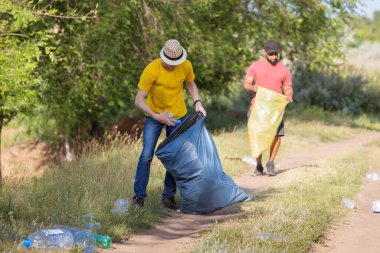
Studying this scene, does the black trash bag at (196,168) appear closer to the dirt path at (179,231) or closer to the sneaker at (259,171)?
the dirt path at (179,231)

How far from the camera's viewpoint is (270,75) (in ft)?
34.1

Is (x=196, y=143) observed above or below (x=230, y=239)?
above

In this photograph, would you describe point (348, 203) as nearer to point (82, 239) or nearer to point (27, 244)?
point (82, 239)

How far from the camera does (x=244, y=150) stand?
1342cm

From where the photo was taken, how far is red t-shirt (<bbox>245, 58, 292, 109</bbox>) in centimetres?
1038

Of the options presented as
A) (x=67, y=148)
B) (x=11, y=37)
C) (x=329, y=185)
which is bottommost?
(x=67, y=148)

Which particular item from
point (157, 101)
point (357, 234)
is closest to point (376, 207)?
point (357, 234)

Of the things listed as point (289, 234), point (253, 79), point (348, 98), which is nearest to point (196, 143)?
point (289, 234)

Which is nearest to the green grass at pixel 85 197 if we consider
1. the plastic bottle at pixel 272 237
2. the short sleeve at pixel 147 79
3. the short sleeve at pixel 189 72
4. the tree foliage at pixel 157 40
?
the plastic bottle at pixel 272 237

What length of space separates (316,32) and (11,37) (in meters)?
10.4

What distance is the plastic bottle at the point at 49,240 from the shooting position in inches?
216

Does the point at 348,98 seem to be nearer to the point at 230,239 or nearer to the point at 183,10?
the point at 183,10

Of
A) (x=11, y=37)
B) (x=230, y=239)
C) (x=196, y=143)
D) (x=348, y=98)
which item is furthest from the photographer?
(x=348, y=98)

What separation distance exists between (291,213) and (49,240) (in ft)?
8.73
